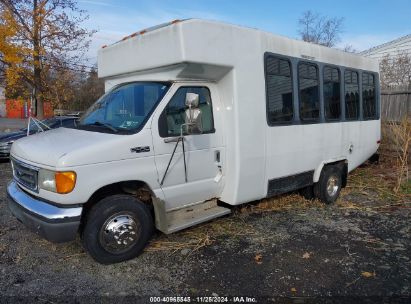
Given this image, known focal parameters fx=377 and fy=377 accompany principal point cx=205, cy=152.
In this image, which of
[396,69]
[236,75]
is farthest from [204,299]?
[396,69]

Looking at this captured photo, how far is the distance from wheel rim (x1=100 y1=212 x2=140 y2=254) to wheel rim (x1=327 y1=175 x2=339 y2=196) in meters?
4.17

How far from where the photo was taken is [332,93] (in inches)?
284

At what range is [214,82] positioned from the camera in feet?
17.7

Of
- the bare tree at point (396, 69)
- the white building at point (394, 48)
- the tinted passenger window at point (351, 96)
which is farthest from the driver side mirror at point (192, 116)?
the white building at point (394, 48)

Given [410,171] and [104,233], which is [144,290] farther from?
[410,171]

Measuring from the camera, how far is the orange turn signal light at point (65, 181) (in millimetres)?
4031

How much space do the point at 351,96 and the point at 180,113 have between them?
438cm

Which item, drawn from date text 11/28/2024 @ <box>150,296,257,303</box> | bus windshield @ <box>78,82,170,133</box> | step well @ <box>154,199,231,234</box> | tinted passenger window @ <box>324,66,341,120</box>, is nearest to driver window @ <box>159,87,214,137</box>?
bus windshield @ <box>78,82,170,133</box>

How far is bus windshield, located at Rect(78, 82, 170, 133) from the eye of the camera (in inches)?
185

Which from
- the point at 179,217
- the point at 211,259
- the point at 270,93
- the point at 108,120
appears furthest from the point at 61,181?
the point at 270,93

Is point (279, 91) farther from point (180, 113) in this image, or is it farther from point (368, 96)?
point (368, 96)

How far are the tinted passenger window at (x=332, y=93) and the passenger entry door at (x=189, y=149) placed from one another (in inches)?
106

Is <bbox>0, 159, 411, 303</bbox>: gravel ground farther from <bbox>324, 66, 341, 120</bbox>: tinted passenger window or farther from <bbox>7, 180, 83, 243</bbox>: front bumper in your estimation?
<bbox>324, 66, 341, 120</bbox>: tinted passenger window

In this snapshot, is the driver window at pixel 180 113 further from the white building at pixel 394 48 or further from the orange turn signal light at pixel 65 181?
the white building at pixel 394 48
